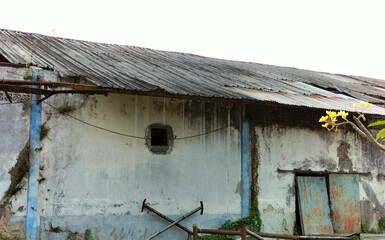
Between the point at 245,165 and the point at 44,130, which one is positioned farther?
the point at 245,165

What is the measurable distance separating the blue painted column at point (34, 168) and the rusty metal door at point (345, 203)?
20.5 feet

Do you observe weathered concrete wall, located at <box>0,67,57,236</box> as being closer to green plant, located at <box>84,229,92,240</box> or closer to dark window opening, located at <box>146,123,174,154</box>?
green plant, located at <box>84,229,92,240</box>

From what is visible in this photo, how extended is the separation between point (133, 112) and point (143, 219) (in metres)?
1.87

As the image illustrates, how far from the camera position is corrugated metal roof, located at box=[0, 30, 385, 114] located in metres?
8.47

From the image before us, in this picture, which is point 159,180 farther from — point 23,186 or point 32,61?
point 32,61

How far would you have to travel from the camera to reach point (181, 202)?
9258mm

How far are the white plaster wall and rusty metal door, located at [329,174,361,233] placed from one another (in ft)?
0.88

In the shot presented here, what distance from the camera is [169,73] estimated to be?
33.0ft

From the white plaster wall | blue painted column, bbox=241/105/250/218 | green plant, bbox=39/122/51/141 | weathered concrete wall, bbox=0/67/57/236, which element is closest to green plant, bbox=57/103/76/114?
green plant, bbox=39/122/51/141

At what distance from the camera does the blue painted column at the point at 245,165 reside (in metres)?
9.96

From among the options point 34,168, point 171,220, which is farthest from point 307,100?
point 34,168

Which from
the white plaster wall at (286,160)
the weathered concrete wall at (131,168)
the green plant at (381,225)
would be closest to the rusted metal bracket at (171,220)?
the weathered concrete wall at (131,168)

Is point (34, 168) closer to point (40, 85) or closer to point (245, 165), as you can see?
point (40, 85)

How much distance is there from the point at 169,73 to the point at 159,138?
1510mm
